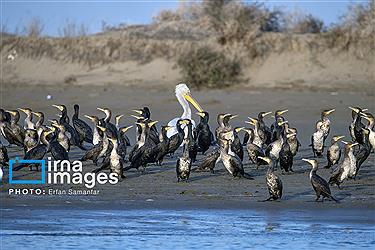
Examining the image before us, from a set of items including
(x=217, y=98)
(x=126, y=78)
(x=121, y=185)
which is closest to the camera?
(x=121, y=185)

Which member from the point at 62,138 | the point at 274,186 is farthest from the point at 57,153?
the point at 274,186

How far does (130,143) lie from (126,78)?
9501 mm

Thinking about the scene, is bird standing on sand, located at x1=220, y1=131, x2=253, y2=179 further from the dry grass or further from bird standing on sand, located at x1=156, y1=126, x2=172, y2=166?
the dry grass

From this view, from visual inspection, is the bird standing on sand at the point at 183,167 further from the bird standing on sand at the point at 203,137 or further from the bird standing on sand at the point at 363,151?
the bird standing on sand at the point at 203,137

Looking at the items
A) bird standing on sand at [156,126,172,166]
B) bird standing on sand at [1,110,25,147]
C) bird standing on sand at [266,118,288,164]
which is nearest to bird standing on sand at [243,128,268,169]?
bird standing on sand at [266,118,288,164]

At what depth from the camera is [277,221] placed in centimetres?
1274

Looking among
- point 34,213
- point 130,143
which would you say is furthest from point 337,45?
point 34,213

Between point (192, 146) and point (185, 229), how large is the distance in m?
4.28

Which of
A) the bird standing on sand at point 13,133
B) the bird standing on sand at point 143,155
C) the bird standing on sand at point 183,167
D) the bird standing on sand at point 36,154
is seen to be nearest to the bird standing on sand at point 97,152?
the bird standing on sand at point 143,155

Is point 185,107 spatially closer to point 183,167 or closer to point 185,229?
point 183,167

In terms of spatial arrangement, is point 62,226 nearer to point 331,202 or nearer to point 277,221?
point 277,221

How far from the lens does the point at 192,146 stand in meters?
16.5

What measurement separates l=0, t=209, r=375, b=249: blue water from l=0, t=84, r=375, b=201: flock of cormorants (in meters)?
0.94

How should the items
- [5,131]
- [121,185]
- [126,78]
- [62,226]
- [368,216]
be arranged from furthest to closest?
[126,78], [5,131], [121,185], [368,216], [62,226]
